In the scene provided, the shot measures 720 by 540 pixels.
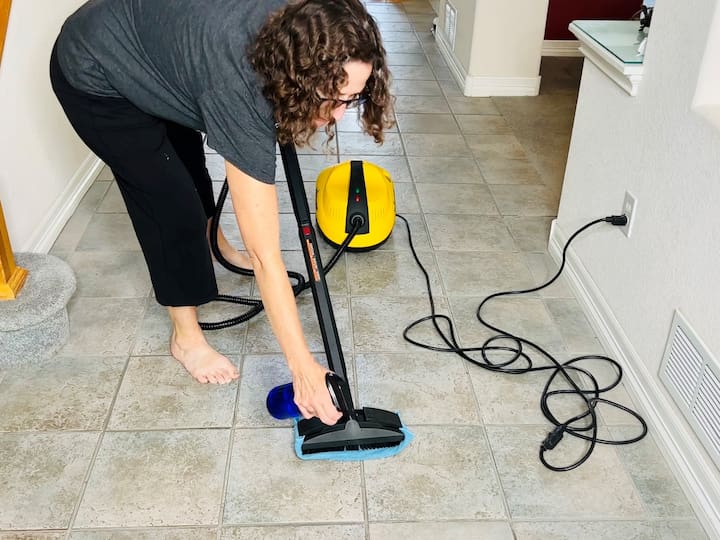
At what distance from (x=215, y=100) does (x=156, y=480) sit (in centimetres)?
80

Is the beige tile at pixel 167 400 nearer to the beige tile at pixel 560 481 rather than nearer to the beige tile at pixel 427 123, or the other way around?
the beige tile at pixel 560 481

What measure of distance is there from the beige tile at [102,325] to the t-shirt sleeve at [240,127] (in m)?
0.91

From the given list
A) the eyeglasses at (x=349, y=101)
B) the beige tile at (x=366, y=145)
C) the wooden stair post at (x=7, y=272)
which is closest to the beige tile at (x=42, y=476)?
the wooden stair post at (x=7, y=272)

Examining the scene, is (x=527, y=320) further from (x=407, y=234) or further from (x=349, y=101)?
(x=349, y=101)

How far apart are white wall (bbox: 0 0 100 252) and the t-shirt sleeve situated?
1.20 metres

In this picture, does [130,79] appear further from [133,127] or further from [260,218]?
[260,218]

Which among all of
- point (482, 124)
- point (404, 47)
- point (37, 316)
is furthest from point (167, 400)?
point (404, 47)

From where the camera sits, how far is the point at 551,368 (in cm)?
182

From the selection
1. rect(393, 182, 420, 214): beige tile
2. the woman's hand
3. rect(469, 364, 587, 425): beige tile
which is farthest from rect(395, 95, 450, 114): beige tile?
the woman's hand

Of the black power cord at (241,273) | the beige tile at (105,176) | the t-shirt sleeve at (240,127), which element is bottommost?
the beige tile at (105,176)

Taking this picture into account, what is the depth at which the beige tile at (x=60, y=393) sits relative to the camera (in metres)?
1.63

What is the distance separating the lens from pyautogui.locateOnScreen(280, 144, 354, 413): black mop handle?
144 cm

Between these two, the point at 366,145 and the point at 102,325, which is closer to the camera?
the point at 102,325

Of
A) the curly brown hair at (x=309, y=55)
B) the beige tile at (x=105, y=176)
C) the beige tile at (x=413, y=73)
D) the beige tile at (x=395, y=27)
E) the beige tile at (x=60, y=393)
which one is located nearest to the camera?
the curly brown hair at (x=309, y=55)
